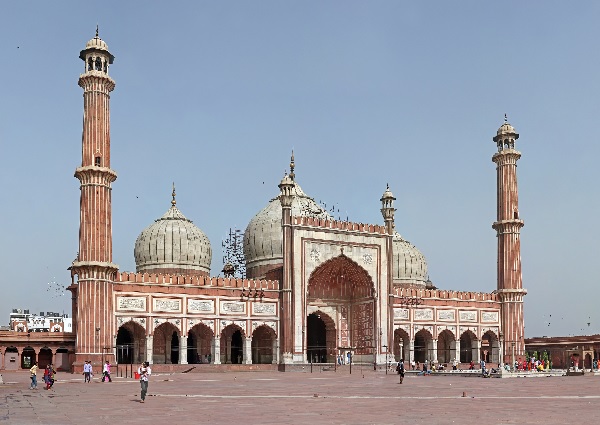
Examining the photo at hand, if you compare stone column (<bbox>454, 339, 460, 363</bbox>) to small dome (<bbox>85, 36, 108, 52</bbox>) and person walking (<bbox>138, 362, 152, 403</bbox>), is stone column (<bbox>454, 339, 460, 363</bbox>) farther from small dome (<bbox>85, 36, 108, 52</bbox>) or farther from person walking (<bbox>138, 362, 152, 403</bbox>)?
person walking (<bbox>138, 362, 152, 403</bbox>)

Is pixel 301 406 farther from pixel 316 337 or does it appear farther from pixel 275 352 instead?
pixel 316 337

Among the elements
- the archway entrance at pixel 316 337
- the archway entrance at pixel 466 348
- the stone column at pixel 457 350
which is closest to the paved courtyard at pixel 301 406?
the archway entrance at pixel 316 337

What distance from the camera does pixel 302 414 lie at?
636 inches

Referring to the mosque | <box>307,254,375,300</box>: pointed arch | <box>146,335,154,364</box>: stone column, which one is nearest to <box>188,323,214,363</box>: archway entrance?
the mosque

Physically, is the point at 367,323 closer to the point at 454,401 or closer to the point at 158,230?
the point at 158,230

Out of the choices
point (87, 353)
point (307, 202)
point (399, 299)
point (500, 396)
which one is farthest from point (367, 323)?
point (500, 396)

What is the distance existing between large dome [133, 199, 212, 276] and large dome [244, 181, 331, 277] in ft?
9.96

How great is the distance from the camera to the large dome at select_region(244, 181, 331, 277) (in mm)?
52031

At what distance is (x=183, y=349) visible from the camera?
43094mm

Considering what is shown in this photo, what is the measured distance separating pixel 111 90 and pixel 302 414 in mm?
30447

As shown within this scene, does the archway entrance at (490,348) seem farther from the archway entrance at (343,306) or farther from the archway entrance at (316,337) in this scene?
the archway entrance at (316,337)

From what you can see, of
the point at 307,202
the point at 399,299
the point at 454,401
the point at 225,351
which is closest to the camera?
the point at 454,401

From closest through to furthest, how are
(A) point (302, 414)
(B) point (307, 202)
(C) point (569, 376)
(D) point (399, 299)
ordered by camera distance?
(A) point (302, 414), (C) point (569, 376), (D) point (399, 299), (B) point (307, 202)

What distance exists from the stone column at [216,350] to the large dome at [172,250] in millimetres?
7062
